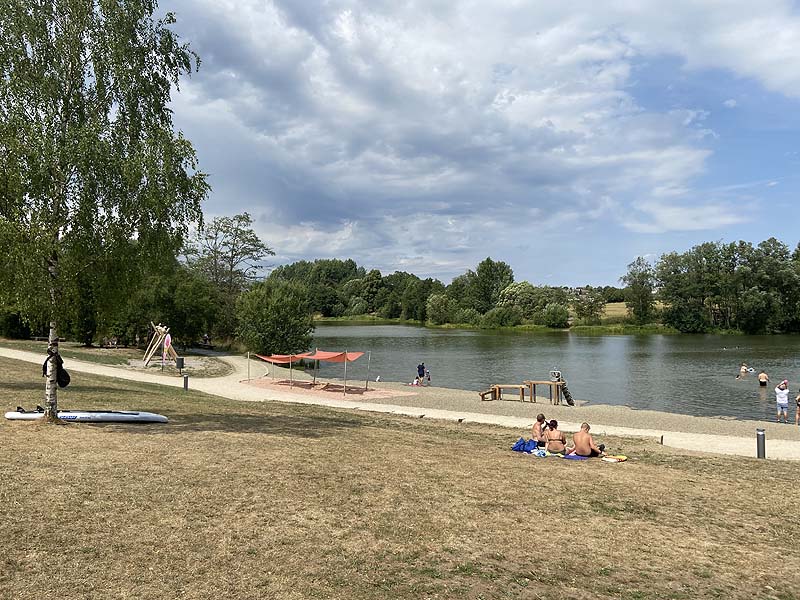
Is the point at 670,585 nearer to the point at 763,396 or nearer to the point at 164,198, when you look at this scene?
the point at 164,198

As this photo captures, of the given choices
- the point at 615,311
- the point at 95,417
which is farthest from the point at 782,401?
the point at 615,311

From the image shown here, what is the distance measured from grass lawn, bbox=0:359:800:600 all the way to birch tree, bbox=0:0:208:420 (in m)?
3.32

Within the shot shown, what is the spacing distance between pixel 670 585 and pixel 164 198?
37.3 ft

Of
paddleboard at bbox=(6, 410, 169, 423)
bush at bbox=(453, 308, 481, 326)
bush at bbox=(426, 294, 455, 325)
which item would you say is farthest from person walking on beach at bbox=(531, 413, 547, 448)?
bush at bbox=(426, 294, 455, 325)

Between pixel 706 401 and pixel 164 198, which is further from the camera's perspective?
pixel 706 401

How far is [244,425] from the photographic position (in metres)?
14.6

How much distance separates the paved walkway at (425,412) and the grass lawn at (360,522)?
4.51 m

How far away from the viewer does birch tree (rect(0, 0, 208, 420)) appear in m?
11.7

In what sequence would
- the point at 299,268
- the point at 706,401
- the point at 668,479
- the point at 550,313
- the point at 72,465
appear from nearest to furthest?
1. the point at 72,465
2. the point at 668,479
3. the point at 706,401
4. the point at 550,313
5. the point at 299,268

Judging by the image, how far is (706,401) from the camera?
31297 mm

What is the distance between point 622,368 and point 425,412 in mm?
29356

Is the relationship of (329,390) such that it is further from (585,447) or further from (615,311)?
(615,311)

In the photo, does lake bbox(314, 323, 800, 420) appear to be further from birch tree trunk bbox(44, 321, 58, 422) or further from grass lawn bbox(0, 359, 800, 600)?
birch tree trunk bbox(44, 321, 58, 422)

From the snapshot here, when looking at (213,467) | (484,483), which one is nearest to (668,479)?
(484,483)
